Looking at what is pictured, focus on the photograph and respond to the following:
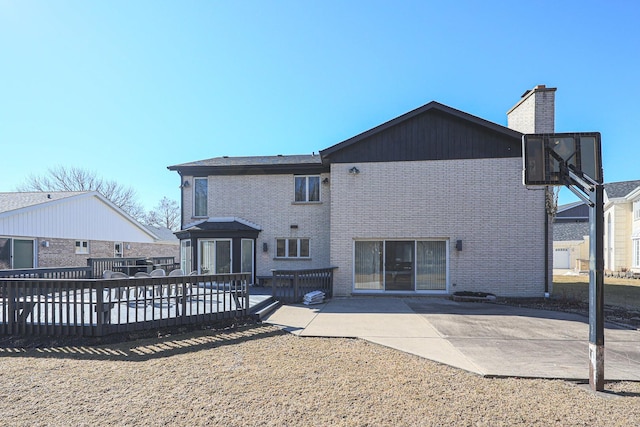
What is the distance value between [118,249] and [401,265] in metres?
23.1

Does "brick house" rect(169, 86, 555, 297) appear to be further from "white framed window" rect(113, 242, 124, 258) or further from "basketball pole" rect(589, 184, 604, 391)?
"white framed window" rect(113, 242, 124, 258)

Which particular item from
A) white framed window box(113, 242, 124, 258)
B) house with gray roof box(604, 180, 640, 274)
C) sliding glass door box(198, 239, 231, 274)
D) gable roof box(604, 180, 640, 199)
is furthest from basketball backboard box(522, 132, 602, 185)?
gable roof box(604, 180, 640, 199)

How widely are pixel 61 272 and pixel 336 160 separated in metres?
11.2

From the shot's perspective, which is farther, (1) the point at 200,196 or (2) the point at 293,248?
(1) the point at 200,196

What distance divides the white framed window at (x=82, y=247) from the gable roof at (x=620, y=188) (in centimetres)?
3968

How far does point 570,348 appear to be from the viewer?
606cm

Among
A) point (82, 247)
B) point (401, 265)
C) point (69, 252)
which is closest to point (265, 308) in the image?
point (401, 265)

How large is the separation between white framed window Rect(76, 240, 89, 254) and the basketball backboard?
2555 centimetres

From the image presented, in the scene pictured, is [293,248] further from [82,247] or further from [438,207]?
[82,247]

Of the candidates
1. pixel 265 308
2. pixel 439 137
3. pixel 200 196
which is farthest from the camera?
pixel 200 196

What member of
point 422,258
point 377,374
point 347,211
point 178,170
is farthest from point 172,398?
point 178,170

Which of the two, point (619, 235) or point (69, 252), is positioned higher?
point (619, 235)

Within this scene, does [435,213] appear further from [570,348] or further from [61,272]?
[61,272]

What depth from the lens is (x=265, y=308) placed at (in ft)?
30.1
